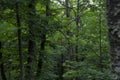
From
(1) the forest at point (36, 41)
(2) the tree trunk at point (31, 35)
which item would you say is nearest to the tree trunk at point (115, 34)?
(1) the forest at point (36, 41)

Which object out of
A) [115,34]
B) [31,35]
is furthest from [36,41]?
[115,34]

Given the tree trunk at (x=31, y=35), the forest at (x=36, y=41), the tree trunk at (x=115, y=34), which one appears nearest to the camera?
the tree trunk at (x=115, y=34)

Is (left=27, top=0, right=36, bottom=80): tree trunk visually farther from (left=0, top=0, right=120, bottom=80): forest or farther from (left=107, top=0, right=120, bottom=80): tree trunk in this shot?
(left=107, top=0, right=120, bottom=80): tree trunk

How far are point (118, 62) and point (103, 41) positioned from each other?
11975mm

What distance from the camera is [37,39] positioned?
9.93 m

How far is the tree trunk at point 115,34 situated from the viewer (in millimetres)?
2068

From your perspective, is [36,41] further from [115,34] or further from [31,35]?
[115,34]

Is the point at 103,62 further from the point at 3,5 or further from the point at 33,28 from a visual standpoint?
the point at 3,5

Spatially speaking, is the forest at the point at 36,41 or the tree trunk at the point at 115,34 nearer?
the tree trunk at the point at 115,34

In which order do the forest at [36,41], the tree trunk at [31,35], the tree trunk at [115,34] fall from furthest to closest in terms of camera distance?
the tree trunk at [31,35], the forest at [36,41], the tree trunk at [115,34]

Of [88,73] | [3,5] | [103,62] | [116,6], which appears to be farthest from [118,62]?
[103,62]

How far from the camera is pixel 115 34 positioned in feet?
6.82

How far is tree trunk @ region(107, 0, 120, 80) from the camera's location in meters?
2.07

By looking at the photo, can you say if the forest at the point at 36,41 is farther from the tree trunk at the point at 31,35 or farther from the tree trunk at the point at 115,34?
the tree trunk at the point at 115,34
